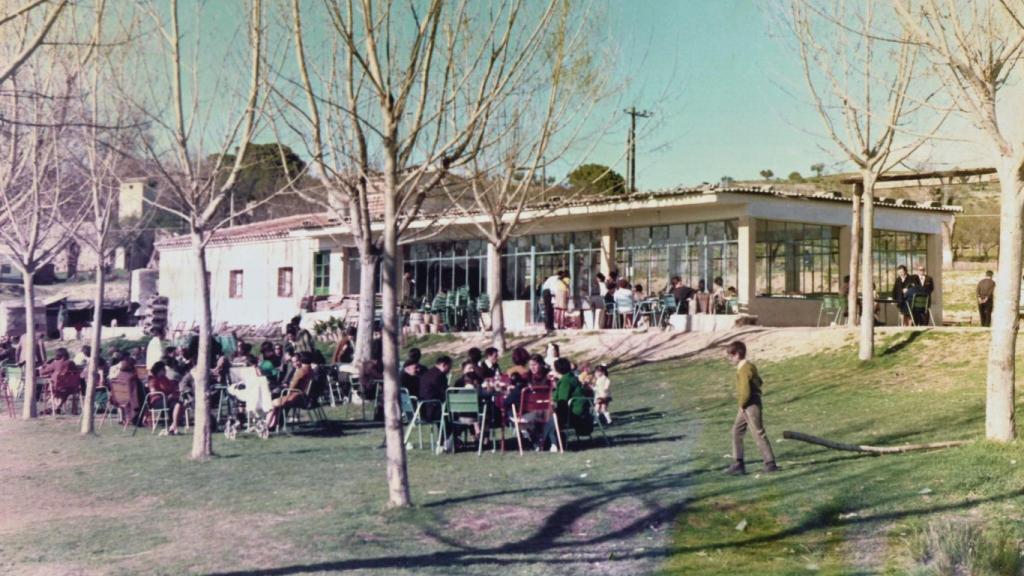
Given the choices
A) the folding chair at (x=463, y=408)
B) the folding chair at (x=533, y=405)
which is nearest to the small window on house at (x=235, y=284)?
the folding chair at (x=463, y=408)

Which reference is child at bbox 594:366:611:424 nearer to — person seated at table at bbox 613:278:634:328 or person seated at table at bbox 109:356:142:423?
person seated at table at bbox 109:356:142:423

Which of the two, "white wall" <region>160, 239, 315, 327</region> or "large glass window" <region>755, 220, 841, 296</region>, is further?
"white wall" <region>160, 239, 315, 327</region>

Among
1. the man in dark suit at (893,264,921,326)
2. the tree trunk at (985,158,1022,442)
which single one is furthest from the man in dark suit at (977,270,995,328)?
the tree trunk at (985,158,1022,442)

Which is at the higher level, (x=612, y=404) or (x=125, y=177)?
(x=125, y=177)

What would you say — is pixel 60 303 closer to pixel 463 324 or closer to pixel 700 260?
pixel 463 324

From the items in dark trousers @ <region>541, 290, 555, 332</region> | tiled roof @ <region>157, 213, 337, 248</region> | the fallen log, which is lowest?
the fallen log

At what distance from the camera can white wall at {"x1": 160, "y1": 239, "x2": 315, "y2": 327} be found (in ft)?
133

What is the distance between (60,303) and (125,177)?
25.3m

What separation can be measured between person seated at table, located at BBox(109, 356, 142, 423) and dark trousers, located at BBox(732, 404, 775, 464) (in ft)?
31.2

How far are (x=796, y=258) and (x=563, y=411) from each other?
662 inches

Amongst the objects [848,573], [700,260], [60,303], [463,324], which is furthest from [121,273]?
[848,573]

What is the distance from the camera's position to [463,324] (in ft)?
108

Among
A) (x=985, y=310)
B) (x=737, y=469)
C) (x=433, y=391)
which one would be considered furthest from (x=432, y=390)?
(x=985, y=310)

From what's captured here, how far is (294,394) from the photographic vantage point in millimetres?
16156
